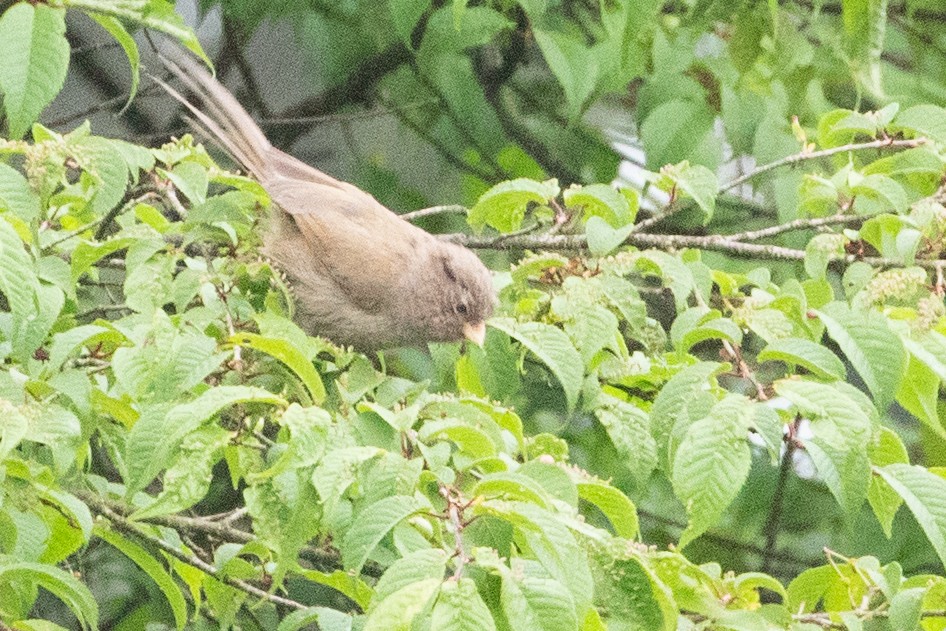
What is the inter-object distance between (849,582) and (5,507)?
1.43m

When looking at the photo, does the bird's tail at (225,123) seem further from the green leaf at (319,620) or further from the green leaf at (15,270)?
the green leaf at (15,270)

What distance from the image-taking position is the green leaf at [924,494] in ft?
6.40

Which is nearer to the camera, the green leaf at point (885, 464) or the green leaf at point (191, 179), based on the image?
the green leaf at point (885, 464)

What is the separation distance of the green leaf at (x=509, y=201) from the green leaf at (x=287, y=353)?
791mm

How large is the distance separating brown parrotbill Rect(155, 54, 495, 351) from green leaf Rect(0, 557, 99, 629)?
1.03 metres

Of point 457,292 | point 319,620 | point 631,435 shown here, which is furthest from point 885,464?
point 457,292

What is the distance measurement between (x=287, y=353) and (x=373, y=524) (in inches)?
13.9

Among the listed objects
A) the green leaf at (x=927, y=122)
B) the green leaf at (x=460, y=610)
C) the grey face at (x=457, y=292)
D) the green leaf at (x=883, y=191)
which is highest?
the green leaf at (x=927, y=122)

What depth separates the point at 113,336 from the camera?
207 cm

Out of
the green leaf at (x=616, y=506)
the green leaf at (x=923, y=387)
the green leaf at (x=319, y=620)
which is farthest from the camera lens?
the green leaf at (x=923, y=387)

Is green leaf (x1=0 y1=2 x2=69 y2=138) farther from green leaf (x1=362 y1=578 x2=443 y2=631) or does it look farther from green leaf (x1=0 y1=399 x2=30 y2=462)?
green leaf (x1=362 y1=578 x2=443 y2=631)

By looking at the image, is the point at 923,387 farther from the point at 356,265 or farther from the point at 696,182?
the point at 356,265

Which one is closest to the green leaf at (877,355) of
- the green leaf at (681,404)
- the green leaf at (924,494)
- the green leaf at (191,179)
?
the green leaf at (924,494)

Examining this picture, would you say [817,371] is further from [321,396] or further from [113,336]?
[113,336]
